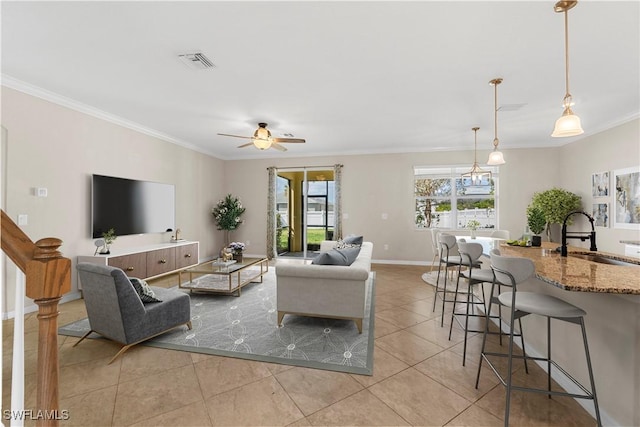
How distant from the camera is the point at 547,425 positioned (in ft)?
6.10

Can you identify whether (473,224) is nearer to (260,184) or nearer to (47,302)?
(260,184)

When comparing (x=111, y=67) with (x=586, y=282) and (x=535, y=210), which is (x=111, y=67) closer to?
(x=586, y=282)

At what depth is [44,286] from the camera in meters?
1.05

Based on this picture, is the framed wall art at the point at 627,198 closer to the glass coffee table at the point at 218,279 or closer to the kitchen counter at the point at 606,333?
the kitchen counter at the point at 606,333

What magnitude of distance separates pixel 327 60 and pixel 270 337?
2952 millimetres

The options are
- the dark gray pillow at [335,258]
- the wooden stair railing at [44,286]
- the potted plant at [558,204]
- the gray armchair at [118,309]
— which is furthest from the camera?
the potted plant at [558,204]

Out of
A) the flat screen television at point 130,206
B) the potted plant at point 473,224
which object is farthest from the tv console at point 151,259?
the potted plant at point 473,224

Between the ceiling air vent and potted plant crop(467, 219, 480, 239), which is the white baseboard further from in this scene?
potted plant crop(467, 219, 480, 239)

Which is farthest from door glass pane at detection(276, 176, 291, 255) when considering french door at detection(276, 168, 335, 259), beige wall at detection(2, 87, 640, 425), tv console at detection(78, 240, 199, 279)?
tv console at detection(78, 240, 199, 279)

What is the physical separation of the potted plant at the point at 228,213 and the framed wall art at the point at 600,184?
741cm

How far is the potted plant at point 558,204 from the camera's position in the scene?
215 inches

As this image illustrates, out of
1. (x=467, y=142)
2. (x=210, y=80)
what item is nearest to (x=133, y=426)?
(x=210, y=80)

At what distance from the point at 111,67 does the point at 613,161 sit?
741cm

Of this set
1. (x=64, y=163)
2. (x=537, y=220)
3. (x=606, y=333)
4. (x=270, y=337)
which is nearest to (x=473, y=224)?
(x=537, y=220)
